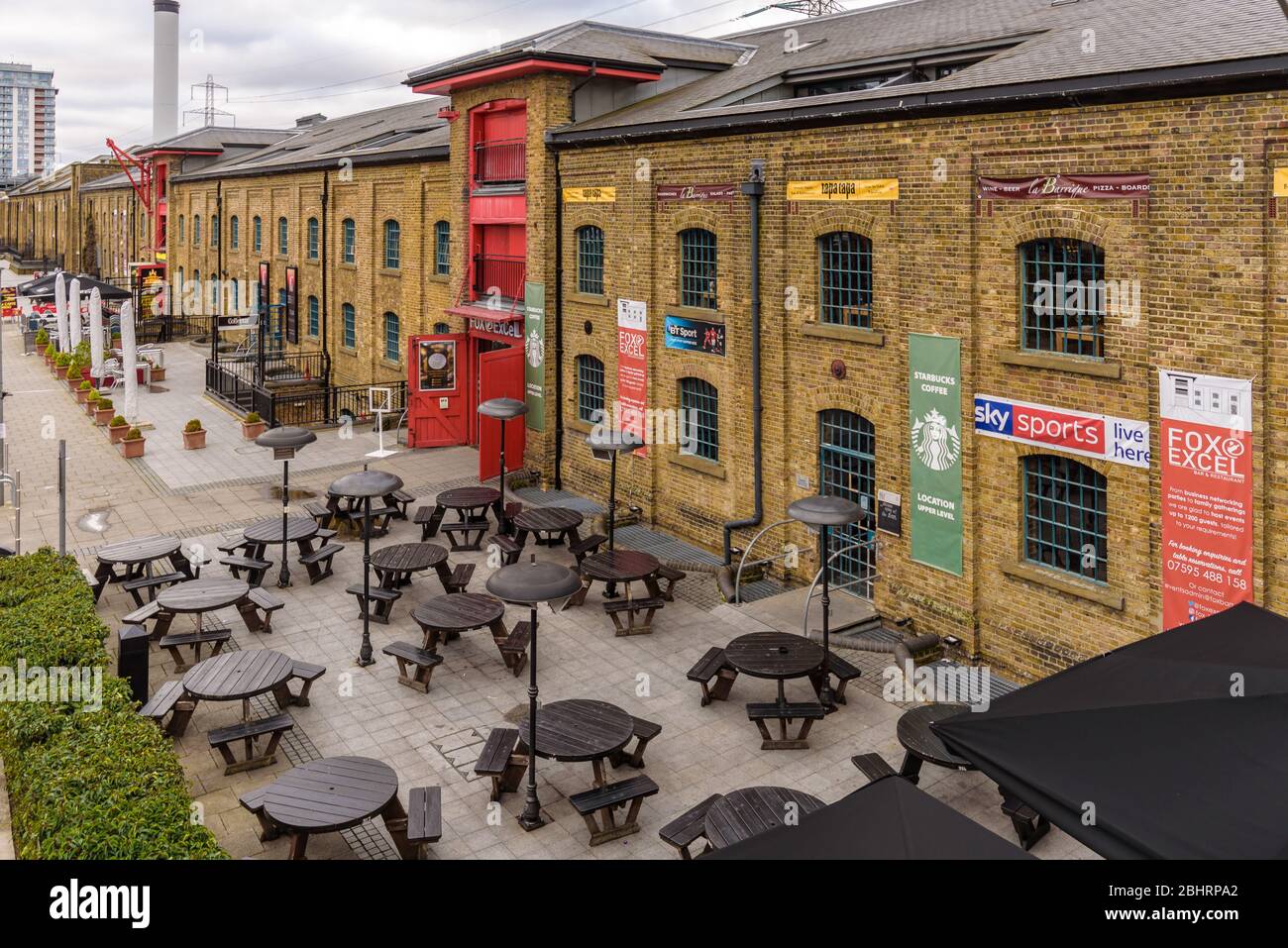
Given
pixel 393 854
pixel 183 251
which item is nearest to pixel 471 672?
pixel 393 854

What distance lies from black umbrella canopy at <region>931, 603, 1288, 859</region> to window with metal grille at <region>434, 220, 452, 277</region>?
23299mm

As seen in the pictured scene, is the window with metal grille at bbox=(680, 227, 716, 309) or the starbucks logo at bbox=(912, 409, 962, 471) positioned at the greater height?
the window with metal grille at bbox=(680, 227, 716, 309)

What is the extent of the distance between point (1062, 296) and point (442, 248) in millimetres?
19332

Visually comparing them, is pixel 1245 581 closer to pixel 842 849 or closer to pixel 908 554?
pixel 908 554

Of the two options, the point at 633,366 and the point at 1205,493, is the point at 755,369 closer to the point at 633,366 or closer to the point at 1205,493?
the point at 633,366

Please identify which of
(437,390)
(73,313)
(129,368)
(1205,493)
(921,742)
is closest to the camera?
(921,742)

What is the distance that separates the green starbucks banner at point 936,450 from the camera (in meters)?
13.7

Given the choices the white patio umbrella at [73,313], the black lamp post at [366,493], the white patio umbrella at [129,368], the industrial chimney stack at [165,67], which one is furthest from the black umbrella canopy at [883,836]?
the industrial chimney stack at [165,67]

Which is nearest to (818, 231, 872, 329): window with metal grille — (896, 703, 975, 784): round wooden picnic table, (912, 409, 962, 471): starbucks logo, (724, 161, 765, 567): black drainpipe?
(724, 161, 765, 567): black drainpipe

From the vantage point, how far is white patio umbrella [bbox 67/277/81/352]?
3528cm

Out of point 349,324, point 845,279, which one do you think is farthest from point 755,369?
point 349,324

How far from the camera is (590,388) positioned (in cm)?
2202

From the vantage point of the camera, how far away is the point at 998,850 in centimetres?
568

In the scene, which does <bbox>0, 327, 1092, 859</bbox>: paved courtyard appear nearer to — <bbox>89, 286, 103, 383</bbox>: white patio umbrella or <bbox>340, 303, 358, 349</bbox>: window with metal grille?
<bbox>89, 286, 103, 383</bbox>: white patio umbrella
